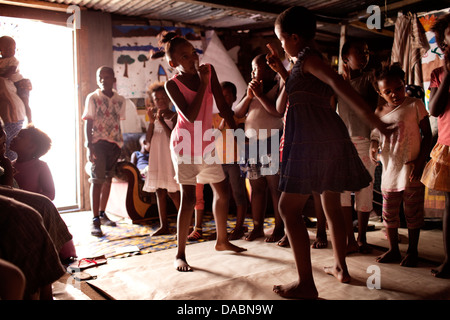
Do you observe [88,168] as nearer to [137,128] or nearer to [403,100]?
[137,128]

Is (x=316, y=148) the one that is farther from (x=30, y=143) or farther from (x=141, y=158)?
(x=141, y=158)

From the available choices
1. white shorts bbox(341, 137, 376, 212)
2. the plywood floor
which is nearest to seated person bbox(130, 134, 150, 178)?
the plywood floor

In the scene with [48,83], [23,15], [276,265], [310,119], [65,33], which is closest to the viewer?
[310,119]

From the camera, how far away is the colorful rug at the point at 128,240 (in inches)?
133

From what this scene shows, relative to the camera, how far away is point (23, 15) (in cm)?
516

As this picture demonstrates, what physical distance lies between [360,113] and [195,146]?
126 centimetres

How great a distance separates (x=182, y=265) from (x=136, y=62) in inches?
165

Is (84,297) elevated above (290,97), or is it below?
below

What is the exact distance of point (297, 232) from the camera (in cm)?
212

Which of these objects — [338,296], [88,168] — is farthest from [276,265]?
[88,168]

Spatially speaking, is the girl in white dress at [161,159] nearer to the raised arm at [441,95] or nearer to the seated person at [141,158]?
the seated person at [141,158]

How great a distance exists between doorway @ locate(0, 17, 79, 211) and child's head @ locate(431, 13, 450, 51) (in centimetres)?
439

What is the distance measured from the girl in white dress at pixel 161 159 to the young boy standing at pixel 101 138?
0.45m

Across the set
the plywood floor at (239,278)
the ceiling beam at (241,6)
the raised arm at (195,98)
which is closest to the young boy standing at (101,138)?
the plywood floor at (239,278)
